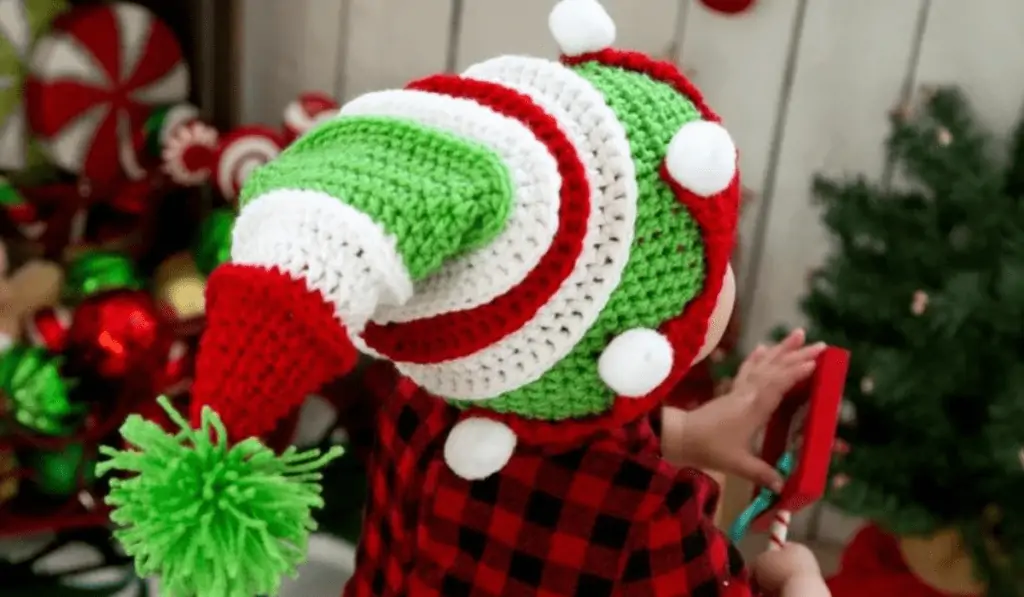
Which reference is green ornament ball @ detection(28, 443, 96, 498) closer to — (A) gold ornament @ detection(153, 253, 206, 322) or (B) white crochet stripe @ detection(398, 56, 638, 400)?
(A) gold ornament @ detection(153, 253, 206, 322)

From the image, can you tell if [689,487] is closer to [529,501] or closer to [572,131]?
[529,501]

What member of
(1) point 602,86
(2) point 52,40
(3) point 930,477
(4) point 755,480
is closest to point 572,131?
(1) point 602,86

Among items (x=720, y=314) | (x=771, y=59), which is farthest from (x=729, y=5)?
(x=720, y=314)

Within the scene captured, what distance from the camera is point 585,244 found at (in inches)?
19.4

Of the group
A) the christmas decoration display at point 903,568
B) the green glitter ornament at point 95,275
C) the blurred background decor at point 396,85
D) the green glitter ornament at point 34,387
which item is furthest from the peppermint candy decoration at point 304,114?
the christmas decoration display at point 903,568

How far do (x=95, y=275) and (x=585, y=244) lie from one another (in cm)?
80

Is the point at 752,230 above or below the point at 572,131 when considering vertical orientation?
below

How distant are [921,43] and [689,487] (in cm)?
84

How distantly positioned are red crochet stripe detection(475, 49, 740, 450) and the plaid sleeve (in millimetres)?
60

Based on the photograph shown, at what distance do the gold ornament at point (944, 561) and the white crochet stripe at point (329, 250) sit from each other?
32.8 inches

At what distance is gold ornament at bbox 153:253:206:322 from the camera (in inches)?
45.7

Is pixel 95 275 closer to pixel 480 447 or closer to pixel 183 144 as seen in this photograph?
pixel 183 144

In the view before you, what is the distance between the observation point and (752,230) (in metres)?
1.35

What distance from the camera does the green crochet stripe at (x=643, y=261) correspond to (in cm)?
53
